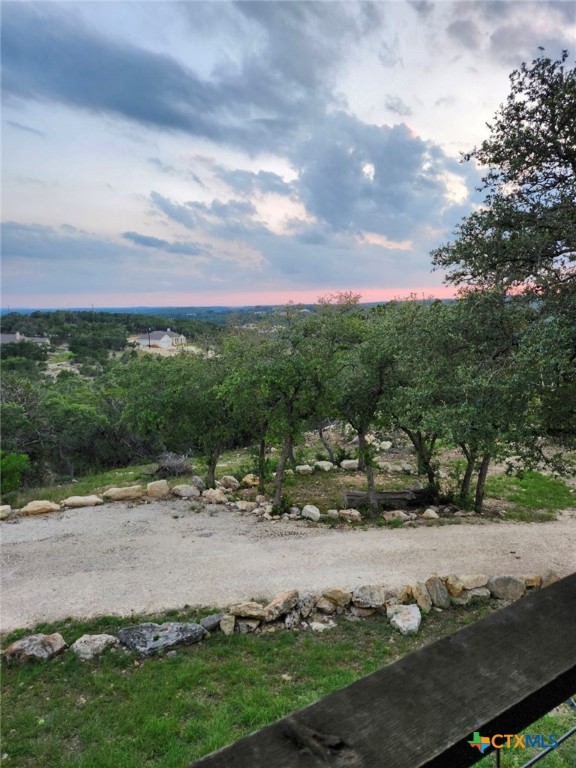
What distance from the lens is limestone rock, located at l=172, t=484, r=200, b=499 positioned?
53.8 ft

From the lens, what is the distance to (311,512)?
46.0ft

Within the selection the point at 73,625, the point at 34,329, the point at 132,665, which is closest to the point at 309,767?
the point at 132,665

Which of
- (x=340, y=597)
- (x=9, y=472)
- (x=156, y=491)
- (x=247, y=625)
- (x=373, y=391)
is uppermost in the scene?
(x=373, y=391)

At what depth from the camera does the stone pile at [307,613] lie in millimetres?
7777

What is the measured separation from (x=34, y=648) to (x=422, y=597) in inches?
286

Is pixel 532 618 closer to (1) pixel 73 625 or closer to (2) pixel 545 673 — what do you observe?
(2) pixel 545 673

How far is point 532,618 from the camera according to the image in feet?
4.96

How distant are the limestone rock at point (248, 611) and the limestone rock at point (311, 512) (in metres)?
5.35

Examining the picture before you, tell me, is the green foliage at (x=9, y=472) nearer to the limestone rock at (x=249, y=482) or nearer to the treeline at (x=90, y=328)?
the limestone rock at (x=249, y=482)

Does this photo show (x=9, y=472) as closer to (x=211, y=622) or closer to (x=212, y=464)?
(x=212, y=464)

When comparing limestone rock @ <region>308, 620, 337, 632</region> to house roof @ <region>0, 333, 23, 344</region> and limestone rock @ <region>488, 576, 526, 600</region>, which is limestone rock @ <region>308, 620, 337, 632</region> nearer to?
limestone rock @ <region>488, 576, 526, 600</region>

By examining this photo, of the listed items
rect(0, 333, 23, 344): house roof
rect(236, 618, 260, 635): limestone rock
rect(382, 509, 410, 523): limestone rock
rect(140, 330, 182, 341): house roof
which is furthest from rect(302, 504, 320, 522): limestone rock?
rect(0, 333, 23, 344): house roof

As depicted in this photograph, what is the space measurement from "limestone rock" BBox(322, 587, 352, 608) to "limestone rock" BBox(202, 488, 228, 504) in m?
7.29

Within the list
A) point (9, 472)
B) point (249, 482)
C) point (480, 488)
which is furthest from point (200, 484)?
Result: point (480, 488)
